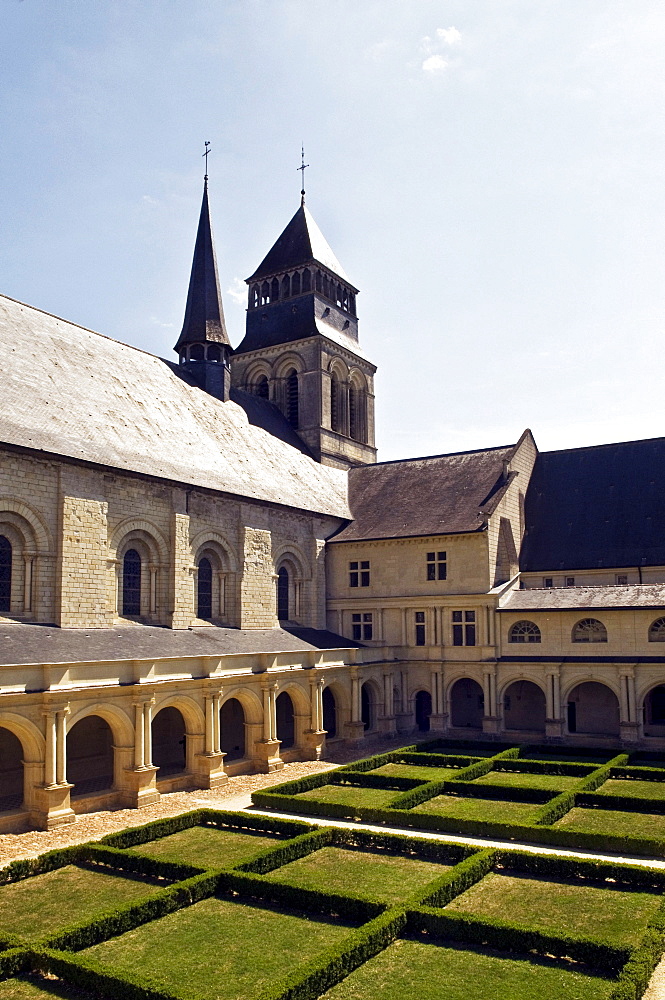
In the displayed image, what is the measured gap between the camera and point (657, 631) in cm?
4084

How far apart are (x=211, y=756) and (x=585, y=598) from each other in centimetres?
2142

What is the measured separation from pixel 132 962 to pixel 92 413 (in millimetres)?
25540

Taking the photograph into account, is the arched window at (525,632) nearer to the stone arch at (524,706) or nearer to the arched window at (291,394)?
the stone arch at (524,706)

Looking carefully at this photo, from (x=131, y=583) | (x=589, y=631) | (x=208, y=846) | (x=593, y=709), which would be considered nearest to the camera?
(x=208, y=846)

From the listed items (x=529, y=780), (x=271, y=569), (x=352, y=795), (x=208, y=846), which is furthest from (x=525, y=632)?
(x=208, y=846)

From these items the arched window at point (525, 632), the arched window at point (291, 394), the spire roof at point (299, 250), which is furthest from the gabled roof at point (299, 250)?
the arched window at point (525, 632)

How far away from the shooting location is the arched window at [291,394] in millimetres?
59500

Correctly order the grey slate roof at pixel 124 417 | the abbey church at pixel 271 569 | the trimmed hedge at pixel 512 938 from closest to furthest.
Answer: the trimmed hedge at pixel 512 938 < the abbey church at pixel 271 569 < the grey slate roof at pixel 124 417

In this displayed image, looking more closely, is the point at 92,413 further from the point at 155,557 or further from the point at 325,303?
the point at 325,303

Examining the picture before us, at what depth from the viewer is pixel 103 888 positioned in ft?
65.4

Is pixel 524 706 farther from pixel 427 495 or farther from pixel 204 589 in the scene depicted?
pixel 204 589

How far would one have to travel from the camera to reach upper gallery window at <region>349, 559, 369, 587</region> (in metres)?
50.0

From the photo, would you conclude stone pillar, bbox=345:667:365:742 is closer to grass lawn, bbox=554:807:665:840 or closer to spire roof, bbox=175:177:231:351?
grass lawn, bbox=554:807:665:840

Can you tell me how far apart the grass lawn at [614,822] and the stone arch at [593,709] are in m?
16.0
